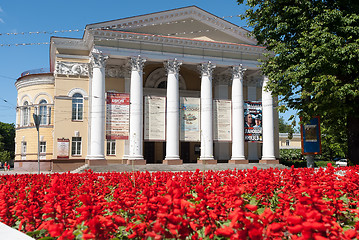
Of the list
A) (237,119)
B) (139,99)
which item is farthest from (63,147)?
(237,119)

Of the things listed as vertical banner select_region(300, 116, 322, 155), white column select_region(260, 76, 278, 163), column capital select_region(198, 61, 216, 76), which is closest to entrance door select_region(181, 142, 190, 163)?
white column select_region(260, 76, 278, 163)

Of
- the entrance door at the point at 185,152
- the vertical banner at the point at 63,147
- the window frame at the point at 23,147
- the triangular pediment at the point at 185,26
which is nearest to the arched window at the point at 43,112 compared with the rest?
the window frame at the point at 23,147

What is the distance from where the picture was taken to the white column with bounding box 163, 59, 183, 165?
103 ft

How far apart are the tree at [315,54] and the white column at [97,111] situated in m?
15.3

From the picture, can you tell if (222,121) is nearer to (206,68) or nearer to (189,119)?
(189,119)

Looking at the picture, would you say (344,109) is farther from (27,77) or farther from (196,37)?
(27,77)

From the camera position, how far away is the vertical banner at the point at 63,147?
A: 31.8 metres

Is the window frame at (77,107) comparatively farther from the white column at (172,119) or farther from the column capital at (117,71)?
the white column at (172,119)

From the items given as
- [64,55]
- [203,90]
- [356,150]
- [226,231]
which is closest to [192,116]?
[203,90]

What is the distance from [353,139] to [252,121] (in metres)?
16.1

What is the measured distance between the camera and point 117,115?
98.6 ft

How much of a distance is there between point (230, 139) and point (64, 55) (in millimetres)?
18865

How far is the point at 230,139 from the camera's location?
34.1 m

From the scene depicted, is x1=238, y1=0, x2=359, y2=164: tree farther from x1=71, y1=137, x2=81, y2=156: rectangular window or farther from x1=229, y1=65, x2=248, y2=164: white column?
x1=71, y1=137, x2=81, y2=156: rectangular window
